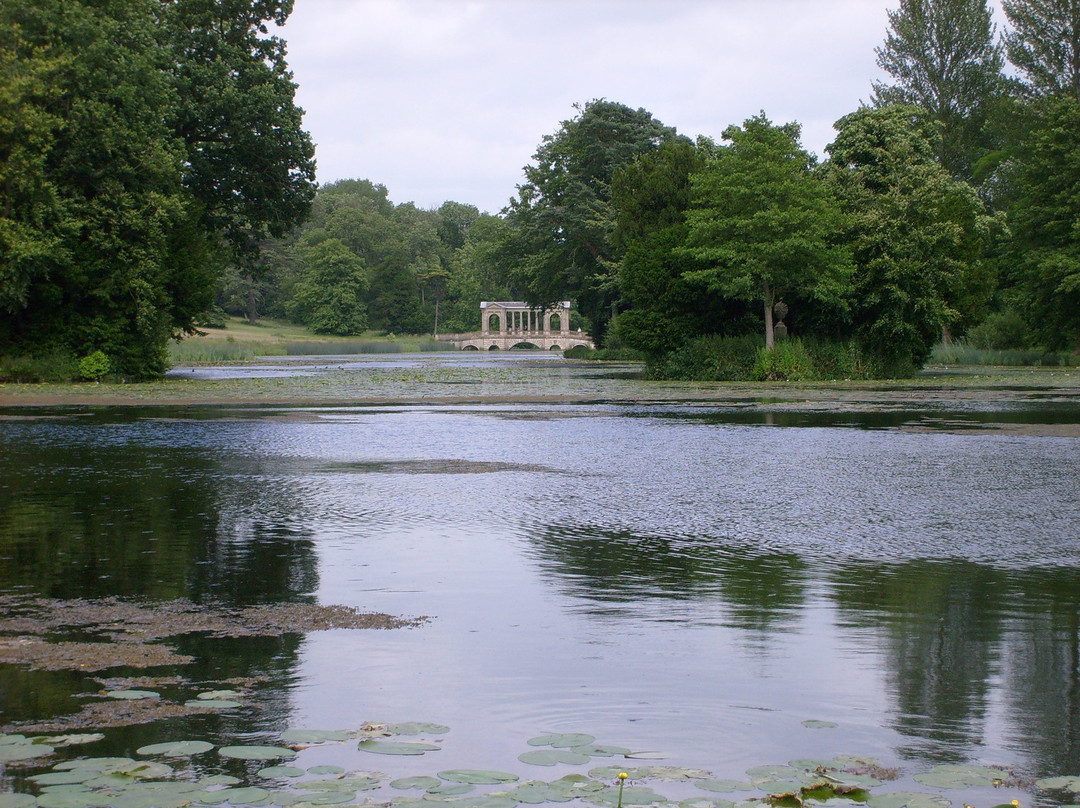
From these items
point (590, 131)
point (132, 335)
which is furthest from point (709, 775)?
point (590, 131)

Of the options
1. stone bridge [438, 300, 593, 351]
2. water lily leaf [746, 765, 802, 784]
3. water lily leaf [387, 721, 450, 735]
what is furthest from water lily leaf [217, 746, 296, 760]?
stone bridge [438, 300, 593, 351]

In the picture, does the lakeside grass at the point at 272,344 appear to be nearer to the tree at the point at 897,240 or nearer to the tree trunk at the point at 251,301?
the tree trunk at the point at 251,301

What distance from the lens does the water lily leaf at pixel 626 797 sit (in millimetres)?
4312

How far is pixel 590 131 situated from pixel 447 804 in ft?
234

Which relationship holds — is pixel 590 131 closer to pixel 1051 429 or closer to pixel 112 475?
pixel 1051 429

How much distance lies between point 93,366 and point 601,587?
3649 centimetres

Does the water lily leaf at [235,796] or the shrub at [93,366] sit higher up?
the shrub at [93,366]

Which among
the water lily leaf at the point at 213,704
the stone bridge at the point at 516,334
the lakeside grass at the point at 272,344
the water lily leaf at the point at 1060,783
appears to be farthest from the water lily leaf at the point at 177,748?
the stone bridge at the point at 516,334

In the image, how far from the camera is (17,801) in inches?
169

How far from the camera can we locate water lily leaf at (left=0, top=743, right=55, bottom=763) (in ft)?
15.6

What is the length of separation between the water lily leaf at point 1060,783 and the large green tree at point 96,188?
37278 millimetres

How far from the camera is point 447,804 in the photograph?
4.32 m

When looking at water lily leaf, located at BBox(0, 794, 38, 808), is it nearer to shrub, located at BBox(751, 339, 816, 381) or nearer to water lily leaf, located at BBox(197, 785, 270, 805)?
water lily leaf, located at BBox(197, 785, 270, 805)

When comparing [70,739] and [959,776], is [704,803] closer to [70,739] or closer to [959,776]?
[959,776]
